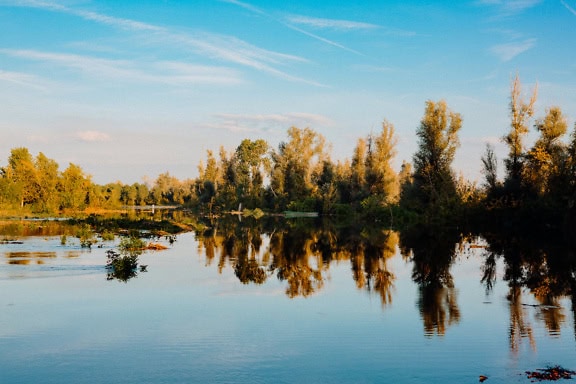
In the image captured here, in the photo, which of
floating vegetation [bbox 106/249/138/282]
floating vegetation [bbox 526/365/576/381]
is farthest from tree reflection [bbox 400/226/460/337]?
floating vegetation [bbox 106/249/138/282]

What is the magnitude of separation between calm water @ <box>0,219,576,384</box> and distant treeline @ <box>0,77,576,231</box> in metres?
27.9

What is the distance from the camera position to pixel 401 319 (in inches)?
502

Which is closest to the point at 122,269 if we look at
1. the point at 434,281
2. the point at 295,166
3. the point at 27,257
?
the point at 27,257

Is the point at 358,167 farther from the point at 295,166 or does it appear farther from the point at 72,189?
the point at 72,189

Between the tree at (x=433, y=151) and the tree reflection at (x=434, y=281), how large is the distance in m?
22.5

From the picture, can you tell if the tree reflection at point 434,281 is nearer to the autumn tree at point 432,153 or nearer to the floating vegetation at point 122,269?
the floating vegetation at point 122,269

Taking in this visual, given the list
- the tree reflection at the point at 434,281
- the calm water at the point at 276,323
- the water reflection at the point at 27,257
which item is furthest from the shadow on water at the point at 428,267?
the water reflection at the point at 27,257

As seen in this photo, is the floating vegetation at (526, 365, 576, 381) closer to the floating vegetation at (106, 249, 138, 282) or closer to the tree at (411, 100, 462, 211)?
the floating vegetation at (106, 249, 138, 282)

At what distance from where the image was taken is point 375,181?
77.1 m

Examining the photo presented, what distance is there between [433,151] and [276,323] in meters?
50.5

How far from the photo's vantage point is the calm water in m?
8.84

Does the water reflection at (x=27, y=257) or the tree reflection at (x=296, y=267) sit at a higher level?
the water reflection at (x=27, y=257)

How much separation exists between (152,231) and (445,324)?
31.9m

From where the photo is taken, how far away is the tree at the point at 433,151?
58281mm
